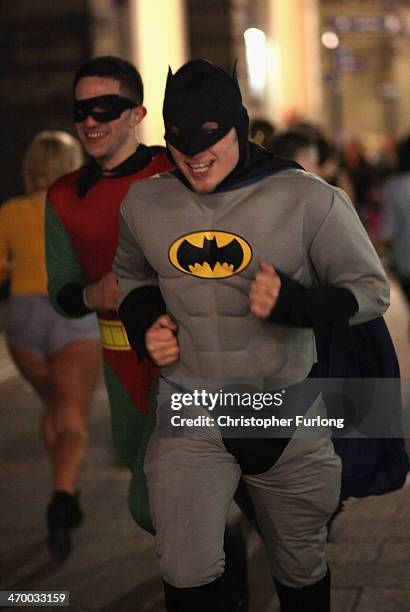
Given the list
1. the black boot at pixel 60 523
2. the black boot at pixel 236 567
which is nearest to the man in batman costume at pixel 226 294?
the black boot at pixel 236 567

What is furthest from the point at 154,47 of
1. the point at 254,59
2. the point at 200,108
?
the point at 200,108

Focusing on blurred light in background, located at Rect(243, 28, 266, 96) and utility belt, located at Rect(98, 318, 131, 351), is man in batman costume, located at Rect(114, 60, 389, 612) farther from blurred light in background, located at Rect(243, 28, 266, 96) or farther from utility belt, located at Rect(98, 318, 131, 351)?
blurred light in background, located at Rect(243, 28, 266, 96)

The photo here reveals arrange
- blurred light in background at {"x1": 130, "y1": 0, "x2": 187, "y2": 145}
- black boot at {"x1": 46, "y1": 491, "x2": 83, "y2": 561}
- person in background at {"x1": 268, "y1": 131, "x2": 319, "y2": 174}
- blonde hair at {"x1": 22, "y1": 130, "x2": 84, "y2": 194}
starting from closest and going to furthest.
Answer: black boot at {"x1": 46, "y1": 491, "x2": 83, "y2": 561}
blonde hair at {"x1": 22, "y1": 130, "x2": 84, "y2": 194}
person in background at {"x1": 268, "y1": 131, "x2": 319, "y2": 174}
blurred light in background at {"x1": 130, "y1": 0, "x2": 187, "y2": 145}

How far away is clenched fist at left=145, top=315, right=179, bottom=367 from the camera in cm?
371

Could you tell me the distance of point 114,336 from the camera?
4.59 metres

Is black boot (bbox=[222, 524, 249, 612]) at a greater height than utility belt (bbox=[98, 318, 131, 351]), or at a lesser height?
lesser

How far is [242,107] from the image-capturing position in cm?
369

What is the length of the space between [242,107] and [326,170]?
584cm

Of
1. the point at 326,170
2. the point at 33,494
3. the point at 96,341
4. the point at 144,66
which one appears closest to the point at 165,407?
the point at 96,341

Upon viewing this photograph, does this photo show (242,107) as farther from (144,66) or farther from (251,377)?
(144,66)

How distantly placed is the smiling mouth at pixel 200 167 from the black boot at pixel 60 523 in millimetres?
2499

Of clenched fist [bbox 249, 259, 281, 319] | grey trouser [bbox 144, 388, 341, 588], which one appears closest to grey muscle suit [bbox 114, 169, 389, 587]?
grey trouser [bbox 144, 388, 341, 588]

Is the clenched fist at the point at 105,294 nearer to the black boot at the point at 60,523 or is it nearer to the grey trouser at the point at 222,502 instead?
the grey trouser at the point at 222,502

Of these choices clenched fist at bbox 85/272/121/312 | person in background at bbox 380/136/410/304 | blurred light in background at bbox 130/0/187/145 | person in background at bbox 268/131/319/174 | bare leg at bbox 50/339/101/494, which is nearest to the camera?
clenched fist at bbox 85/272/121/312
